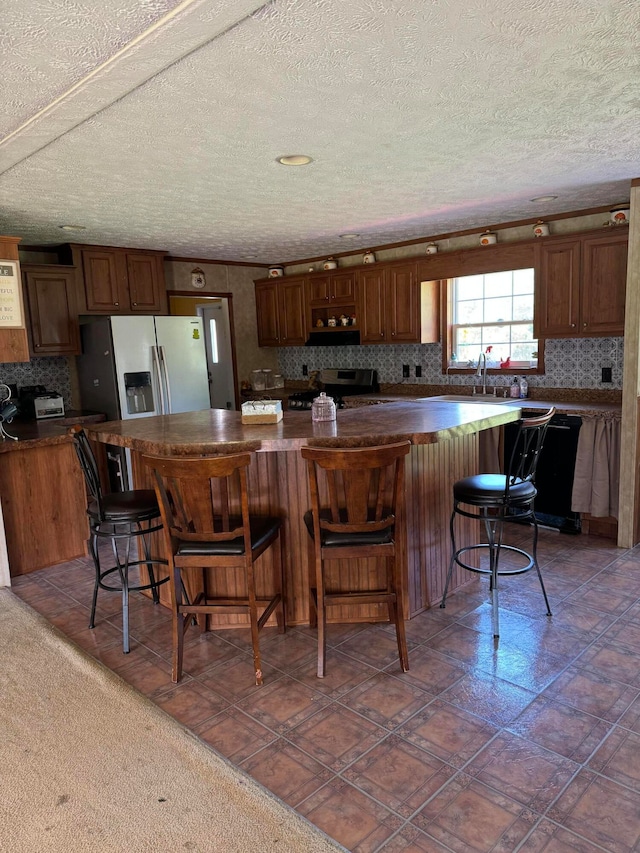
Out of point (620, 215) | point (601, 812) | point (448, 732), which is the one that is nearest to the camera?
point (601, 812)

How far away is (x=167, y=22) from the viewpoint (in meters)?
1.66

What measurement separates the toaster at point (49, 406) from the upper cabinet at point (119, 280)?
0.81 metres

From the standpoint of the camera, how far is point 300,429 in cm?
288

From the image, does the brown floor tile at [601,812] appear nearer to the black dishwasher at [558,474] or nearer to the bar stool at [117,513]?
the bar stool at [117,513]

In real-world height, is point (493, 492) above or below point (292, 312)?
below

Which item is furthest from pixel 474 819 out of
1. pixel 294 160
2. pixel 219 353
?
pixel 219 353

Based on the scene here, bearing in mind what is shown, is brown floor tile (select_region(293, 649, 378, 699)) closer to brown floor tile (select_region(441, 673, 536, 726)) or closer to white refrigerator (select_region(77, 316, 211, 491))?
brown floor tile (select_region(441, 673, 536, 726))

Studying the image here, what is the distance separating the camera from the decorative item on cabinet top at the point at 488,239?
4.89 meters

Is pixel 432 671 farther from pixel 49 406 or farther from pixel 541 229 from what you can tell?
pixel 49 406

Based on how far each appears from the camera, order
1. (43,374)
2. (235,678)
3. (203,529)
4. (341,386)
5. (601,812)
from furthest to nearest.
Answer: (341,386), (43,374), (235,678), (203,529), (601,812)

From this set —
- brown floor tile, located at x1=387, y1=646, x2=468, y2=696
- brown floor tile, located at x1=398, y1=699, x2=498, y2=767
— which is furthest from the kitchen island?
brown floor tile, located at x1=398, y1=699, x2=498, y2=767

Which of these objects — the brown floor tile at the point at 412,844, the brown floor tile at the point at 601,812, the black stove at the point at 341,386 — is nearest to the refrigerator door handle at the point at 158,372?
the black stove at the point at 341,386

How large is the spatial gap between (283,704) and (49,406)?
12.1 feet

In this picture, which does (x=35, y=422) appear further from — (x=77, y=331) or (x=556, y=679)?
(x=556, y=679)
